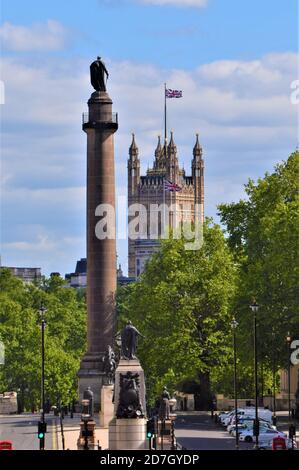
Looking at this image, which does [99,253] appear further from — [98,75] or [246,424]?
[246,424]

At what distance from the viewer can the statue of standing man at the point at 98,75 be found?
118m

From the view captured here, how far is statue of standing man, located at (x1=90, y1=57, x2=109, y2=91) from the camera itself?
386ft

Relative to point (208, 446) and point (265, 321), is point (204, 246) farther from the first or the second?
point (208, 446)

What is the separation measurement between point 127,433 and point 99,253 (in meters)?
34.9

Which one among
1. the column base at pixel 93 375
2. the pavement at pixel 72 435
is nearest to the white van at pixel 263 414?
the pavement at pixel 72 435

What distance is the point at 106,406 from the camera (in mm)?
104438

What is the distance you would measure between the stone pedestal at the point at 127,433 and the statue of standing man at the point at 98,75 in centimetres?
4145

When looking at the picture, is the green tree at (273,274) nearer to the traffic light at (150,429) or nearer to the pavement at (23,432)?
the pavement at (23,432)

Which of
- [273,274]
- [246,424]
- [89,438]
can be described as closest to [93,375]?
[273,274]

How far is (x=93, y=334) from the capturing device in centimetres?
11412

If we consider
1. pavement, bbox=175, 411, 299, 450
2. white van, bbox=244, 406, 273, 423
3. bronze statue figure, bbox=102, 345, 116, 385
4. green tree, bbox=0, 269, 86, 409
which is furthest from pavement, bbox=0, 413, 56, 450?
green tree, bbox=0, 269, 86, 409

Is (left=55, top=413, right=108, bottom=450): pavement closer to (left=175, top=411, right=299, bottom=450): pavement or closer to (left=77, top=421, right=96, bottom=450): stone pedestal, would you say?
(left=77, top=421, right=96, bottom=450): stone pedestal

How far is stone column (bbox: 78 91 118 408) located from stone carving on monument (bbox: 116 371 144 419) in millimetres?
31307
